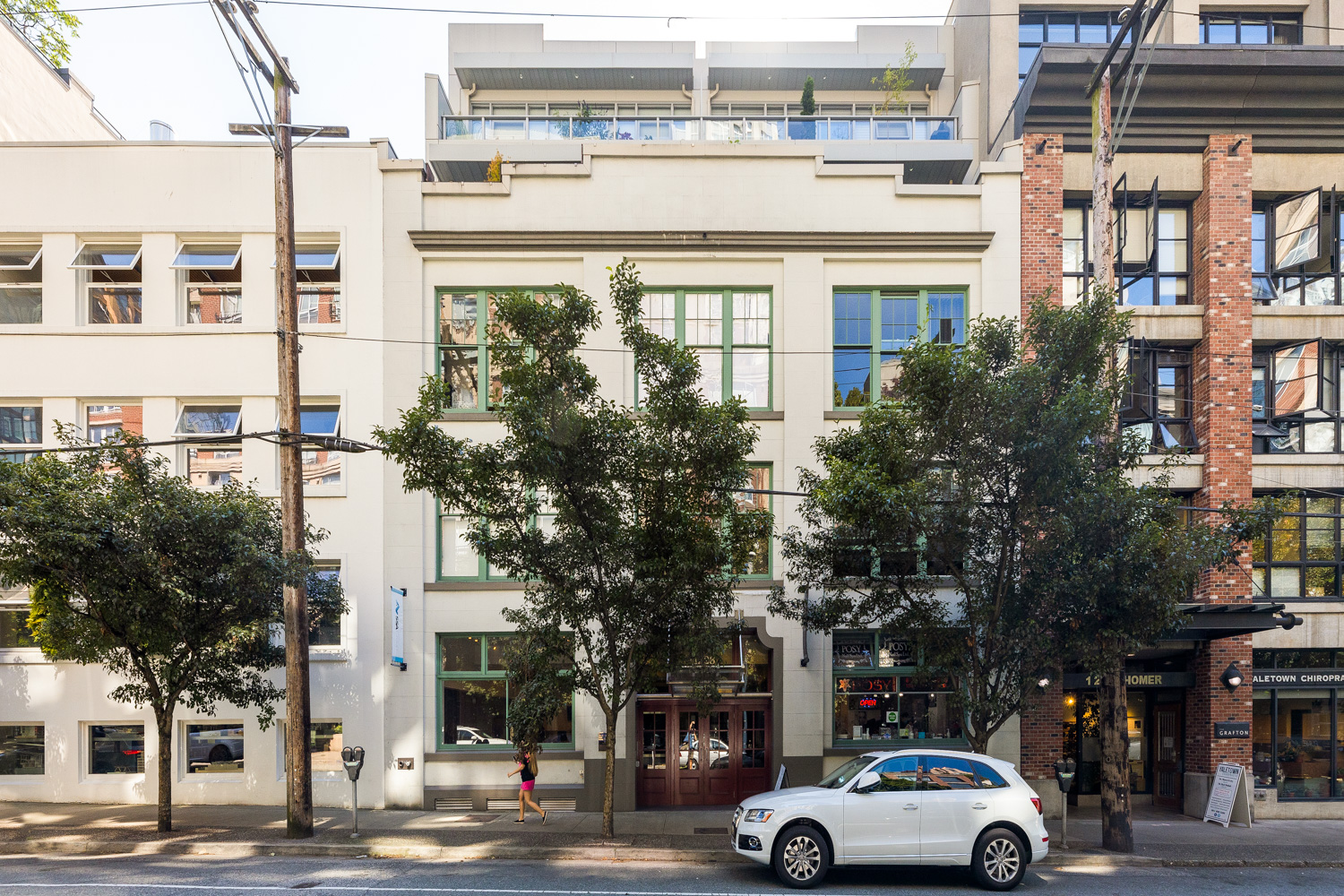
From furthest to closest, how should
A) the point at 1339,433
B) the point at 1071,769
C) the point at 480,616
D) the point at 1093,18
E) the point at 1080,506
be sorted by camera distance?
the point at 1093,18, the point at 1339,433, the point at 480,616, the point at 1071,769, the point at 1080,506

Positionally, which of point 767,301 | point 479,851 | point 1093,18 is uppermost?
point 1093,18

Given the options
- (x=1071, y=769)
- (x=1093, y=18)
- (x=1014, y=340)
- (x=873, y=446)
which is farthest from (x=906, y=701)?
(x=1093, y=18)

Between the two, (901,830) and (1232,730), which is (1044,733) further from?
(901,830)

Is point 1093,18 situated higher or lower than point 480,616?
higher

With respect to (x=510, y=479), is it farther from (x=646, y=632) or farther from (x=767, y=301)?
(x=767, y=301)

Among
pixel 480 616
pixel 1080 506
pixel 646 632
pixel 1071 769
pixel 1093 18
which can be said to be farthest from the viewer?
pixel 1093 18

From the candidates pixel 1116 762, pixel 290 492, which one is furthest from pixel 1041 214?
pixel 290 492

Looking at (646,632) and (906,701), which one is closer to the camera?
(646,632)

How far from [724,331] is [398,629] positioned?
820 cm

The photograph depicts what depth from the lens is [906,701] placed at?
16094mm

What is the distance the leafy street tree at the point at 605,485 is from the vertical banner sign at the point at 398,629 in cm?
402

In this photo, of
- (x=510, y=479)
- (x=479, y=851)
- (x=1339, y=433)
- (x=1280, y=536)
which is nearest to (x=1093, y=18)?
(x=1339, y=433)

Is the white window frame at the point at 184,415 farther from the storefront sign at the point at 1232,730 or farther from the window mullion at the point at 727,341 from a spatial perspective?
the storefront sign at the point at 1232,730

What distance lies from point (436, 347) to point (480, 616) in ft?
17.0
